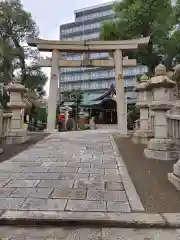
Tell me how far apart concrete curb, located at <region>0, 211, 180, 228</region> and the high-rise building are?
1749 inches

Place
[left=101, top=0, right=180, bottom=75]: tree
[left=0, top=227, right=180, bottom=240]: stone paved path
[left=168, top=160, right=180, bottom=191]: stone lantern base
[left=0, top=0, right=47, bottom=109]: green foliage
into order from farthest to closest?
[left=0, top=0, right=47, bottom=109]: green foliage, [left=101, top=0, right=180, bottom=75]: tree, [left=168, top=160, right=180, bottom=191]: stone lantern base, [left=0, top=227, right=180, bottom=240]: stone paved path

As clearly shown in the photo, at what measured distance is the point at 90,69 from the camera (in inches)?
2174

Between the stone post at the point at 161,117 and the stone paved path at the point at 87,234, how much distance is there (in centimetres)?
346

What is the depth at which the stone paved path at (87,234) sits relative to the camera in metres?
2.40

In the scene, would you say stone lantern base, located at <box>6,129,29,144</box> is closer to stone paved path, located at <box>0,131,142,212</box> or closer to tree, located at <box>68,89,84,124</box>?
stone paved path, located at <box>0,131,142,212</box>

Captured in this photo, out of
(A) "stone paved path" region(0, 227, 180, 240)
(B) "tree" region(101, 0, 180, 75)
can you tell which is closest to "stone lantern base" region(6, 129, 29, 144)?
(A) "stone paved path" region(0, 227, 180, 240)

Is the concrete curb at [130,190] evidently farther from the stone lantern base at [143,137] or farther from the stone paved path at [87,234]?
the stone lantern base at [143,137]

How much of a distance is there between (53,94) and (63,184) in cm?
1123

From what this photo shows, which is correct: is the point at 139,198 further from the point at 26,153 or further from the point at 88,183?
the point at 26,153

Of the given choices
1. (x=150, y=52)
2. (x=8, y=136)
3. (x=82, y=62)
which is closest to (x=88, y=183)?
(x=8, y=136)

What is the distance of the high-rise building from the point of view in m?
50.1

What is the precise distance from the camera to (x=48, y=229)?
8.43 ft

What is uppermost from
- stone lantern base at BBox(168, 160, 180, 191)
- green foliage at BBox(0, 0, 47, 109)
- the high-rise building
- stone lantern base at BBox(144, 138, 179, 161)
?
the high-rise building

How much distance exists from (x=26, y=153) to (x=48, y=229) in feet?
15.1
